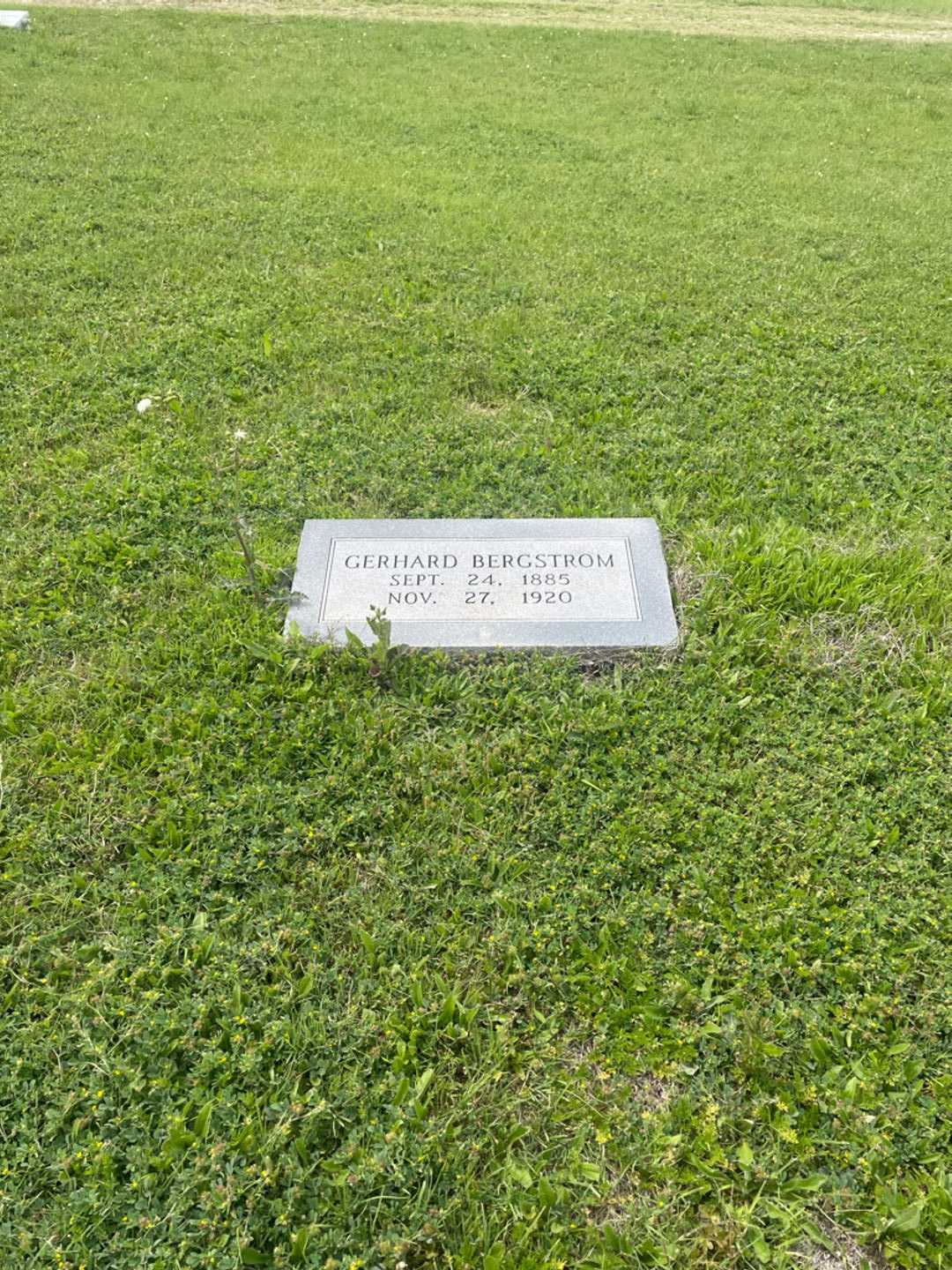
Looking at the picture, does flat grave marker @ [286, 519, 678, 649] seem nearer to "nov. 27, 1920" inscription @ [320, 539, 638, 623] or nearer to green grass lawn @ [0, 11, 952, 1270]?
"nov. 27, 1920" inscription @ [320, 539, 638, 623]

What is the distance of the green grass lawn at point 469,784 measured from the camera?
191cm

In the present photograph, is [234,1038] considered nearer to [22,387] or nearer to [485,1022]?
[485,1022]

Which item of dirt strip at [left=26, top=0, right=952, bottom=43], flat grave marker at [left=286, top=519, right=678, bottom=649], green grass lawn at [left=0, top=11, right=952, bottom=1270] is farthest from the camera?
dirt strip at [left=26, top=0, right=952, bottom=43]

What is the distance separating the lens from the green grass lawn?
6.27ft

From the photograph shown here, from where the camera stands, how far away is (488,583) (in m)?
3.29

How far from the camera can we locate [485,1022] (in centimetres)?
218

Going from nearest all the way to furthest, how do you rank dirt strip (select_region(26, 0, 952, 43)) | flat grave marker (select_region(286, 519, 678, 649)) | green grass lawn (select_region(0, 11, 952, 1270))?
green grass lawn (select_region(0, 11, 952, 1270))
flat grave marker (select_region(286, 519, 678, 649))
dirt strip (select_region(26, 0, 952, 43))

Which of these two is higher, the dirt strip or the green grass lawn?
the dirt strip

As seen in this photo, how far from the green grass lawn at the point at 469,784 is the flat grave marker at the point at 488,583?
14 cm

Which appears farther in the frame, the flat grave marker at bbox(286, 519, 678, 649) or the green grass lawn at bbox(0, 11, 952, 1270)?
the flat grave marker at bbox(286, 519, 678, 649)

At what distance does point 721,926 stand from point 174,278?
16.5ft

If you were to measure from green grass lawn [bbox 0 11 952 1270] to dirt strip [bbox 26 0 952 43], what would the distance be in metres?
9.20

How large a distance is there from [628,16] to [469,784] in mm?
15480

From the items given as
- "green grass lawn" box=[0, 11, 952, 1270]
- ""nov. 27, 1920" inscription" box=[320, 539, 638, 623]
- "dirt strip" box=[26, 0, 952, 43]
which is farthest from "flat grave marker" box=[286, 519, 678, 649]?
"dirt strip" box=[26, 0, 952, 43]
